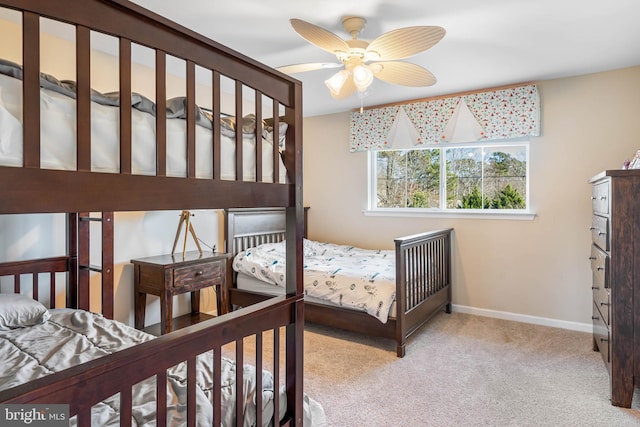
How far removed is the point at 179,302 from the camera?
3.37 metres

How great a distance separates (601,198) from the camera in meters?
2.31

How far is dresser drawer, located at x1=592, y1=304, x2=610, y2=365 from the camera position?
7.29 feet

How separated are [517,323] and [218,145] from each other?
11.0ft

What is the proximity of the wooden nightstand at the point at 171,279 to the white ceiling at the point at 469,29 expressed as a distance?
165 cm

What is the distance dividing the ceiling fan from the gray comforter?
5.36 feet

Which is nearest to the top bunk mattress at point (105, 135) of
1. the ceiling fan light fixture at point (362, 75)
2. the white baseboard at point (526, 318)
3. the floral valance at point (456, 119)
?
the ceiling fan light fixture at point (362, 75)

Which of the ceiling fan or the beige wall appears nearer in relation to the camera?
the ceiling fan

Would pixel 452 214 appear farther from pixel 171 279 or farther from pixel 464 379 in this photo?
pixel 171 279

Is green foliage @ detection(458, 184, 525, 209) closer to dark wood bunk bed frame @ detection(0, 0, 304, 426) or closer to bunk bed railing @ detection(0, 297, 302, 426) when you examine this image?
dark wood bunk bed frame @ detection(0, 0, 304, 426)

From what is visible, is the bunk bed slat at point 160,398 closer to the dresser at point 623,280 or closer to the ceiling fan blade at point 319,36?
the ceiling fan blade at point 319,36

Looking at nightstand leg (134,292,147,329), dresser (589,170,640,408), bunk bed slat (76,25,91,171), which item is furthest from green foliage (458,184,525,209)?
bunk bed slat (76,25,91,171)

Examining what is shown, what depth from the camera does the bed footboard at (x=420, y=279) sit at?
2.66 metres

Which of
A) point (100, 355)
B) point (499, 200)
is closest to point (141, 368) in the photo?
point (100, 355)

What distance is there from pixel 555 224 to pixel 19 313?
390 cm
